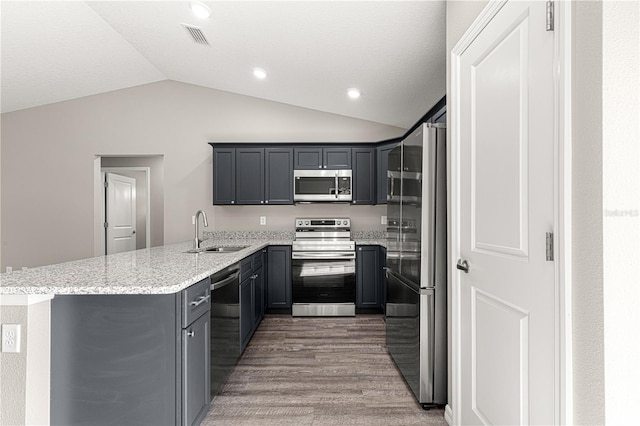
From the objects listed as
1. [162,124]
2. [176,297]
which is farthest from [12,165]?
[176,297]

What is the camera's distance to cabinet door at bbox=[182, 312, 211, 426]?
1.72m

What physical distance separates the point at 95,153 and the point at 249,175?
7.65ft

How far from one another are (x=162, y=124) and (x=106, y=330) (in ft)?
13.2

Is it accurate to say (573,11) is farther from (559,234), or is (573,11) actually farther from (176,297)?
(176,297)

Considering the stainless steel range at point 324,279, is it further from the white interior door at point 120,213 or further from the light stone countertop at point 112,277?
the white interior door at point 120,213

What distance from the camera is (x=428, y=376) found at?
7.30 ft

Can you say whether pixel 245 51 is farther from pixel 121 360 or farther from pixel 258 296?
pixel 121 360

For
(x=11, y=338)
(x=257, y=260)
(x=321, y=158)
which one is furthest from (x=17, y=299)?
(x=321, y=158)

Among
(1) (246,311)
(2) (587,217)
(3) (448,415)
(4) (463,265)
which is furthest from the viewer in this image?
(1) (246,311)

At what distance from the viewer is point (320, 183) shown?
4.62m

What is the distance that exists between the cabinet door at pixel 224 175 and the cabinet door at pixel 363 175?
157 cm

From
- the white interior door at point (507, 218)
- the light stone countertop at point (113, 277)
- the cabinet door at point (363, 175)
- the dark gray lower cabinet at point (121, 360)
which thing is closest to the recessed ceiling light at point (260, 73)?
the cabinet door at point (363, 175)

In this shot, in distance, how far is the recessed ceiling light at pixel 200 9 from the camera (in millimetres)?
2781

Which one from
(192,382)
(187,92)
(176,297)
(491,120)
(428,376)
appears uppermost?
(187,92)
